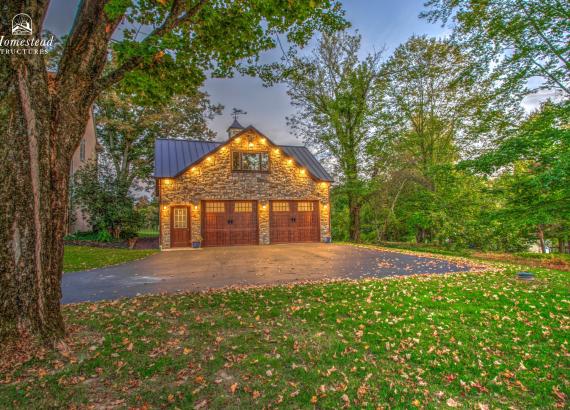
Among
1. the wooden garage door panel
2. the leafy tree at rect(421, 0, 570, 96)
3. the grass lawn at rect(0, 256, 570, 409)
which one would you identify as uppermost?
the leafy tree at rect(421, 0, 570, 96)

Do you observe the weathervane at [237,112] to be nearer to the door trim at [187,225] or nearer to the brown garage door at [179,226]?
the door trim at [187,225]

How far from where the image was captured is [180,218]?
14.6 m

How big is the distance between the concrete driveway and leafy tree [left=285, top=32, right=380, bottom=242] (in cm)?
896

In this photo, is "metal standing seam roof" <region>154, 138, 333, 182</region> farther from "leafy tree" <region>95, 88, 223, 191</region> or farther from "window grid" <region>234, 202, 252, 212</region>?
"leafy tree" <region>95, 88, 223, 191</region>

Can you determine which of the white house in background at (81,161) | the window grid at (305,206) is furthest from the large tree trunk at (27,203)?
the white house in background at (81,161)

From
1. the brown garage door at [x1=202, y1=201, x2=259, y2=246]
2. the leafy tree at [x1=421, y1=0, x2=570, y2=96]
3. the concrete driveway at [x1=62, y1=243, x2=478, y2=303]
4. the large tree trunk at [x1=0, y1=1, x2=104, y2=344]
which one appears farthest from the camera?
the brown garage door at [x1=202, y1=201, x2=259, y2=246]

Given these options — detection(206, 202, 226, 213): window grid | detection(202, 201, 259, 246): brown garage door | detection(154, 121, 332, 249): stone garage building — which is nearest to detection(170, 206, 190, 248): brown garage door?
detection(154, 121, 332, 249): stone garage building

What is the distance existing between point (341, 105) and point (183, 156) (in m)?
10.1

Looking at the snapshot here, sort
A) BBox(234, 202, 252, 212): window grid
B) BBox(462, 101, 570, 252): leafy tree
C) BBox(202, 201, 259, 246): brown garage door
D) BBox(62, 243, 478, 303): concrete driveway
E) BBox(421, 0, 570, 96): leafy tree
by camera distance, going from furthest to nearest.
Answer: BBox(234, 202, 252, 212): window grid < BBox(202, 201, 259, 246): brown garage door < BBox(421, 0, 570, 96): leafy tree < BBox(462, 101, 570, 252): leafy tree < BBox(62, 243, 478, 303): concrete driveway

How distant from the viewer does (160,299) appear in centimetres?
511

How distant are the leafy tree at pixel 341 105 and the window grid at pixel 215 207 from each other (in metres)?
7.52

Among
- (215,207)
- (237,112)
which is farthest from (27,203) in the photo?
(237,112)

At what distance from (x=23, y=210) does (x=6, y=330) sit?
4.40 ft

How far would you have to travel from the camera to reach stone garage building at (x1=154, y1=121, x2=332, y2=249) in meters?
14.5
